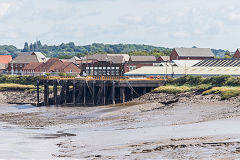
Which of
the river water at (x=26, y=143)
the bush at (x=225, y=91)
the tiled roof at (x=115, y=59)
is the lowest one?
the river water at (x=26, y=143)

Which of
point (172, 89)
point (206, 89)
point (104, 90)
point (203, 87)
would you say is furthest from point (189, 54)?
point (206, 89)

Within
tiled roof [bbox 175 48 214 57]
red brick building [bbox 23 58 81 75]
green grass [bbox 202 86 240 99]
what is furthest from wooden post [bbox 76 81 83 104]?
tiled roof [bbox 175 48 214 57]

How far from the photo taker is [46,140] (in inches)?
1785

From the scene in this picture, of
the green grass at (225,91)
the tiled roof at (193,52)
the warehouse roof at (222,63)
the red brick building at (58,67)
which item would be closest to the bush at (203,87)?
the green grass at (225,91)

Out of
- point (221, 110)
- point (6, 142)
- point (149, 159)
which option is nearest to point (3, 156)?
point (6, 142)

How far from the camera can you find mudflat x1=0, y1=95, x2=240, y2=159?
36375 mm

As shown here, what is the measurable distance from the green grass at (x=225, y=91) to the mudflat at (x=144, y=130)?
1499mm

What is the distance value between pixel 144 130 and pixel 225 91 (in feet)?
84.8

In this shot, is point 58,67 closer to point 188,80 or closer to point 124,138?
point 188,80

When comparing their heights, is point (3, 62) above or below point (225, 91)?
above

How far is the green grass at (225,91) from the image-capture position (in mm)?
68125

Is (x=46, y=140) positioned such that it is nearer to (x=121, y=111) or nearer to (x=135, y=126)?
(x=135, y=126)

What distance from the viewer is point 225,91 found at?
70625 mm

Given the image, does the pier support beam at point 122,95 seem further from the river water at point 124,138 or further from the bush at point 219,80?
the river water at point 124,138
